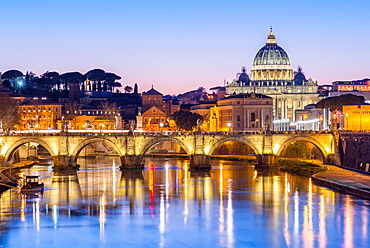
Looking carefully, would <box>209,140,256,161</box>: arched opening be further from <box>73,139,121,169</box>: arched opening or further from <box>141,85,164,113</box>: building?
<box>141,85,164,113</box>: building

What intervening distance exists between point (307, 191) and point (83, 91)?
126330mm

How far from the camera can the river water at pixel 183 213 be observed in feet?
137

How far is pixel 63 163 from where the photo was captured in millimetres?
77125

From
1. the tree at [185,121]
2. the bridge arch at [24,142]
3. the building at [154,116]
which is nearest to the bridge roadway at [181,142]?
the bridge arch at [24,142]

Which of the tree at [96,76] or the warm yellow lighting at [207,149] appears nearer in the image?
the warm yellow lighting at [207,149]

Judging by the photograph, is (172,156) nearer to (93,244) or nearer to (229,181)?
(229,181)

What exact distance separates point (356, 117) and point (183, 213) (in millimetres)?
65421

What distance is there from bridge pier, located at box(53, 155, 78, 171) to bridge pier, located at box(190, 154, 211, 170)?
42.0 feet

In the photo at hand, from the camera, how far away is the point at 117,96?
176 m

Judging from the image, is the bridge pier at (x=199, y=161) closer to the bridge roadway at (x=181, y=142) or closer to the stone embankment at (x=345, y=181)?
the bridge roadway at (x=181, y=142)

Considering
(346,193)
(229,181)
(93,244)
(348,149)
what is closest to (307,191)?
(346,193)

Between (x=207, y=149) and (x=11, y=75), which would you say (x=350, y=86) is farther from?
(x=207, y=149)

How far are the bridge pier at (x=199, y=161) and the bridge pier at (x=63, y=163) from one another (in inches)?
504

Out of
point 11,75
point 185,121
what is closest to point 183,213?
point 185,121
